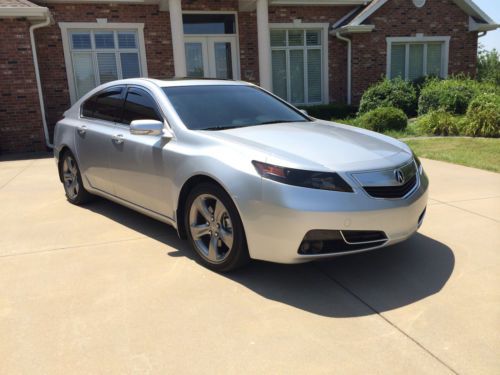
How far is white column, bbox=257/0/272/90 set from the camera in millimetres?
12961

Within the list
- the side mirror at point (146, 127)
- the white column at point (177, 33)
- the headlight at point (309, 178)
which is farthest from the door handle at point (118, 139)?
the white column at point (177, 33)

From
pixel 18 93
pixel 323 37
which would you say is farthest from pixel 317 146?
pixel 323 37

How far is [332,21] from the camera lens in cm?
1542

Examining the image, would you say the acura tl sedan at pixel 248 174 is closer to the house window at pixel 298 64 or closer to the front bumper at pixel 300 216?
the front bumper at pixel 300 216

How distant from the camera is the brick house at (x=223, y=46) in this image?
1144 cm

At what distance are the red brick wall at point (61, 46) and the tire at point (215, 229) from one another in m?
10.7

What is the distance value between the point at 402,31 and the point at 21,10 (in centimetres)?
1175

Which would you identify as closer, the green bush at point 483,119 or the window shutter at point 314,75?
the green bush at point 483,119

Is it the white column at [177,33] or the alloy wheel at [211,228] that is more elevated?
the white column at [177,33]

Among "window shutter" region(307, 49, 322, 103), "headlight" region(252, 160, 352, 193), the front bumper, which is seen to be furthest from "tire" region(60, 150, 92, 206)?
"window shutter" region(307, 49, 322, 103)

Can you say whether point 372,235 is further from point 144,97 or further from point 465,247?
point 144,97

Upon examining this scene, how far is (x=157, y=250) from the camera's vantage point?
423 cm

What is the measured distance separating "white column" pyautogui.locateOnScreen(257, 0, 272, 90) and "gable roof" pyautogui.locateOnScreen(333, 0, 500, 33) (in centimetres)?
305

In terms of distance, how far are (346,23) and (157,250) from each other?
1312 centimetres
